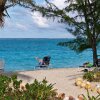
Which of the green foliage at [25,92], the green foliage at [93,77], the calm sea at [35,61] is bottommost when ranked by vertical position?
the green foliage at [25,92]

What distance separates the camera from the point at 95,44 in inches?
1181

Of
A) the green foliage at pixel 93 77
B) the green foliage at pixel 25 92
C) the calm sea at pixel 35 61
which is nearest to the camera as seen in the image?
the green foliage at pixel 25 92

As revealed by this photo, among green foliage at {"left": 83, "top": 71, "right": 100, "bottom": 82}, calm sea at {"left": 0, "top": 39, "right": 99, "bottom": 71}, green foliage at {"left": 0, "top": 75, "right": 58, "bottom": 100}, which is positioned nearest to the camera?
green foliage at {"left": 0, "top": 75, "right": 58, "bottom": 100}

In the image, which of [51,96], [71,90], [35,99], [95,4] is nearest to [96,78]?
[71,90]

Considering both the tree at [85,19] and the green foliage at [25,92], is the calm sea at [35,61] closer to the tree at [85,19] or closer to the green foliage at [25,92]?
the tree at [85,19]

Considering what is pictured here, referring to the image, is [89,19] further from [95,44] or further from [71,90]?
[71,90]

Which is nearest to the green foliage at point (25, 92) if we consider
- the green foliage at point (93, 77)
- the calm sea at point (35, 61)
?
the green foliage at point (93, 77)

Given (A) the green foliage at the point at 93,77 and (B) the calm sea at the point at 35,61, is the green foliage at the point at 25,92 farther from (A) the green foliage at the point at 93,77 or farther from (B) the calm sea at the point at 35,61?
(B) the calm sea at the point at 35,61

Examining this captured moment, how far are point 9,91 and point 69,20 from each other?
1904 centimetres

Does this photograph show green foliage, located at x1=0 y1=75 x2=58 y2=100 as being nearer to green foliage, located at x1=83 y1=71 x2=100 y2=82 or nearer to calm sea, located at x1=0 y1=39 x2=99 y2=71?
green foliage, located at x1=83 y1=71 x2=100 y2=82

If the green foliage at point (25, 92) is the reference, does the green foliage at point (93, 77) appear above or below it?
above

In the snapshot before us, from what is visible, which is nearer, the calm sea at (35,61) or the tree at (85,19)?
the tree at (85,19)

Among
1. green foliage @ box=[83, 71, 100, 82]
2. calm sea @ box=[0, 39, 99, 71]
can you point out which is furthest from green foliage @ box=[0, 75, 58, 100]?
calm sea @ box=[0, 39, 99, 71]

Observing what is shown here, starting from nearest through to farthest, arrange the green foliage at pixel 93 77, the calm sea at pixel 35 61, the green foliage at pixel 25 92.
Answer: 1. the green foliage at pixel 25 92
2. the green foliage at pixel 93 77
3. the calm sea at pixel 35 61
